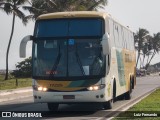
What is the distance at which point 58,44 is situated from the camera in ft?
62.6

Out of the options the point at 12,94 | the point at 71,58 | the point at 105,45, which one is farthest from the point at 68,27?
the point at 12,94

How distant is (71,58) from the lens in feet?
62.0

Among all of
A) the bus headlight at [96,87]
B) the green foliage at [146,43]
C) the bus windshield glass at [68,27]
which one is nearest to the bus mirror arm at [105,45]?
the bus windshield glass at [68,27]

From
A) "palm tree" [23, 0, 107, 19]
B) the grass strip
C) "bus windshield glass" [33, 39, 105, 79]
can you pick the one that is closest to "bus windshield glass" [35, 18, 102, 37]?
"bus windshield glass" [33, 39, 105, 79]

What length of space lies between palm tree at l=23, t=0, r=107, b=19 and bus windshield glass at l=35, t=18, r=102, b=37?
39.8 m

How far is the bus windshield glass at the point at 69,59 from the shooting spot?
18797 millimetres

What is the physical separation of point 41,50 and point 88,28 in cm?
187

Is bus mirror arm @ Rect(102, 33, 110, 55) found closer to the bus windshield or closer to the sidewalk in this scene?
the bus windshield

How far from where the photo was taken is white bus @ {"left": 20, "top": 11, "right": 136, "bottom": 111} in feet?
61.3

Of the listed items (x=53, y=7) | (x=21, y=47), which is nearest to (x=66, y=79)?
(x=21, y=47)

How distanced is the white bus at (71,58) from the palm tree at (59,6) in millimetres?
39824

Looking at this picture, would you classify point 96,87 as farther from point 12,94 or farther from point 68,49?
point 12,94

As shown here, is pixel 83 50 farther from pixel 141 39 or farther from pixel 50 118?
pixel 141 39

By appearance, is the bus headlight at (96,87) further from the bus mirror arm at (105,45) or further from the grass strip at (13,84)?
the grass strip at (13,84)
